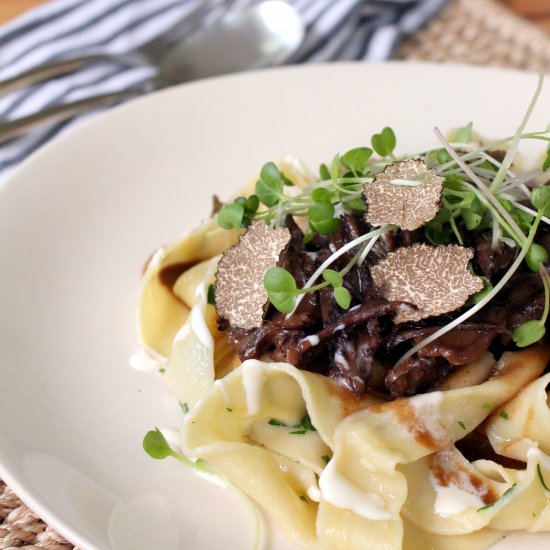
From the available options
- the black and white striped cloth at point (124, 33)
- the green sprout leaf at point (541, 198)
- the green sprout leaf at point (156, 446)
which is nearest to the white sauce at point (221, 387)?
the green sprout leaf at point (156, 446)

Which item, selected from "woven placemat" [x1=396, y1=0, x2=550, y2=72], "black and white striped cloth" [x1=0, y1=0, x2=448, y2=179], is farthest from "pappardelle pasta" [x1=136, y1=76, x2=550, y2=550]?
"black and white striped cloth" [x1=0, y1=0, x2=448, y2=179]

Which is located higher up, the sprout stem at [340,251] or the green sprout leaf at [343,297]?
the sprout stem at [340,251]

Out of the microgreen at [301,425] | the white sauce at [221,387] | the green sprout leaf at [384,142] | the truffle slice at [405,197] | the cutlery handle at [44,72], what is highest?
the cutlery handle at [44,72]

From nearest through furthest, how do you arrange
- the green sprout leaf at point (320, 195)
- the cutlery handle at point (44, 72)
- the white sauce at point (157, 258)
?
1. the green sprout leaf at point (320, 195)
2. the white sauce at point (157, 258)
3. the cutlery handle at point (44, 72)

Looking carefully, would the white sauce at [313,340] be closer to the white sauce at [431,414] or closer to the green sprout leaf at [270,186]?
the white sauce at [431,414]

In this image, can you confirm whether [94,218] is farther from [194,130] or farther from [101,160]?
[194,130]

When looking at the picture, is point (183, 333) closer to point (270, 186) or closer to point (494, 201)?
point (270, 186)
